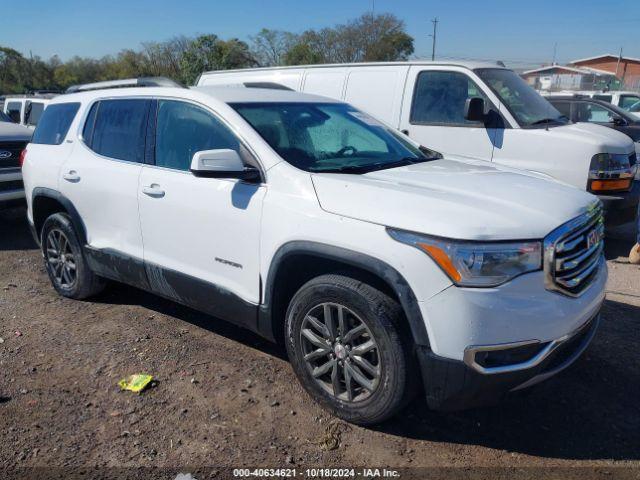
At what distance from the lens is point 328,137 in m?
3.81

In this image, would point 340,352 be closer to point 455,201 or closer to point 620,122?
point 455,201

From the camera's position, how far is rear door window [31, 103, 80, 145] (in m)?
4.81

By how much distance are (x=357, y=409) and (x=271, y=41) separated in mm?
43831

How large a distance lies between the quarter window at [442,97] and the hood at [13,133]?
17.4ft

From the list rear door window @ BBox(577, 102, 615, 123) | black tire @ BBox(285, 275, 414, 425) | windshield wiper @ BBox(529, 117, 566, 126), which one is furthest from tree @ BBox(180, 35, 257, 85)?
black tire @ BBox(285, 275, 414, 425)

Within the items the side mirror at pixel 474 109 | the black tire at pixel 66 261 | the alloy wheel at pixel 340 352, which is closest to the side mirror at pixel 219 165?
the alloy wheel at pixel 340 352

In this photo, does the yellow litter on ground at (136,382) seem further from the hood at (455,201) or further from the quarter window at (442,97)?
the quarter window at (442,97)

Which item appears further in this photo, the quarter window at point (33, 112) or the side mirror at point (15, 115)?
the side mirror at point (15, 115)

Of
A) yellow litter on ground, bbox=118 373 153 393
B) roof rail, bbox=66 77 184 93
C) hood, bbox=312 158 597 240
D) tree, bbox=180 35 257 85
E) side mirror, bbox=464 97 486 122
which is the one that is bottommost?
yellow litter on ground, bbox=118 373 153 393

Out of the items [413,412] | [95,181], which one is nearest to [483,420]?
[413,412]

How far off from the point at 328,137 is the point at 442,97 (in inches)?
130

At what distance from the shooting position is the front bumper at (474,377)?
257cm

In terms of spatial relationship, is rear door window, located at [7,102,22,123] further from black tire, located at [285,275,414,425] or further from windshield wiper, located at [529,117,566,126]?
black tire, located at [285,275,414,425]

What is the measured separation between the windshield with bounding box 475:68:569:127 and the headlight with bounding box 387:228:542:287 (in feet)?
13.1
